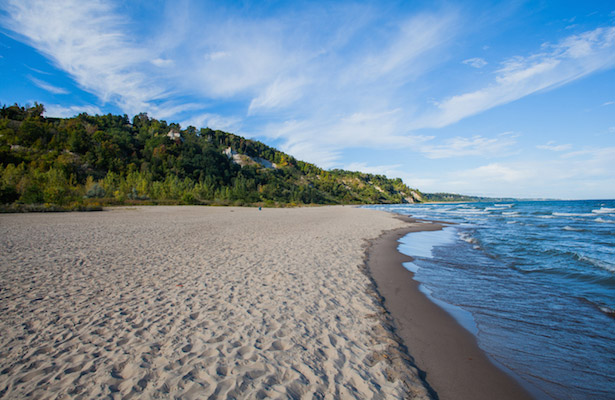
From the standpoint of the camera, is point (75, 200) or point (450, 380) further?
point (75, 200)

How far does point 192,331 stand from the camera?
14.4 feet

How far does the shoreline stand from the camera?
3.46m

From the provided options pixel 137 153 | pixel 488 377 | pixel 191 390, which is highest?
pixel 137 153

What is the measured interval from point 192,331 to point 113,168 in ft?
307

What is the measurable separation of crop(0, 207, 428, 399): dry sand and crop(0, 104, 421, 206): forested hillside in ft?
115

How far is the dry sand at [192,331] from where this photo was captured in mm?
3180

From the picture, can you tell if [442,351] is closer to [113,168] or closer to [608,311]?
[608,311]

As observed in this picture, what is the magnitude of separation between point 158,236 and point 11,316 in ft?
31.3

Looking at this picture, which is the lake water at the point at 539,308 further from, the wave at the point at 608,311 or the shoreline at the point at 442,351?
the shoreline at the point at 442,351

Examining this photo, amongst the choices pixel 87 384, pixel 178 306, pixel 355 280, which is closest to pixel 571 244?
pixel 355 280

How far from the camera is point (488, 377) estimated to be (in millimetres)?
3725

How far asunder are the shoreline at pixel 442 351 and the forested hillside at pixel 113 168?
1600 inches

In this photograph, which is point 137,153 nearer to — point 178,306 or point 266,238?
point 266,238

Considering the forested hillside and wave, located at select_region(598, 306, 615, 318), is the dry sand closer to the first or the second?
wave, located at select_region(598, 306, 615, 318)
